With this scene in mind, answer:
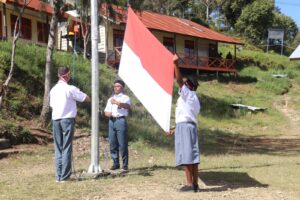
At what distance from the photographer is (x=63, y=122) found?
7637 mm

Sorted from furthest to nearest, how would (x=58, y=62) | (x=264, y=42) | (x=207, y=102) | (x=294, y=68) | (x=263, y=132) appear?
(x=264, y=42) < (x=294, y=68) < (x=207, y=102) < (x=263, y=132) < (x=58, y=62)

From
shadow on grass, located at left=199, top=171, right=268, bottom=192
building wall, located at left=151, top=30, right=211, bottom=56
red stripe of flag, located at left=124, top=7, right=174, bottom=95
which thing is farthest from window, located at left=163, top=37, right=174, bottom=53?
red stripe of flag, located at left=124, top=7, right=174, bottom=95

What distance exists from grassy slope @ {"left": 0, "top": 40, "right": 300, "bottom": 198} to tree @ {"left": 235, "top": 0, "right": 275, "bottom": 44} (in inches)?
555

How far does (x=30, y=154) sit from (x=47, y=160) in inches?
29.8

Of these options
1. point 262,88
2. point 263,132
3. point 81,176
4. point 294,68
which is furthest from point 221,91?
point 81,176

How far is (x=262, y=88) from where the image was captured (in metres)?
34.6

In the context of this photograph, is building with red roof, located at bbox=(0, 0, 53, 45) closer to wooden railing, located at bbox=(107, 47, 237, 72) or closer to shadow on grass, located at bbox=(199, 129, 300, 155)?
wooden railing, located at bbox=(107, 47, 237, 72)

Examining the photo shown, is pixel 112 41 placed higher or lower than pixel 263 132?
higher

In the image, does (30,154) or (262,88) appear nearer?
(30,154)

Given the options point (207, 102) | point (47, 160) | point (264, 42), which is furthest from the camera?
point (264, 42)

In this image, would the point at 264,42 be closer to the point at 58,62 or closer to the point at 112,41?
the point at 112,41

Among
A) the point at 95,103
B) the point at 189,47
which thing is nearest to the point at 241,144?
the point at 95,103

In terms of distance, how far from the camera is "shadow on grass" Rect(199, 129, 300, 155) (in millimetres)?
14516

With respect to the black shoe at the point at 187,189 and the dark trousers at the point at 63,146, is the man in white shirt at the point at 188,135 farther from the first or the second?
the dark trousers at the point at 63,146
